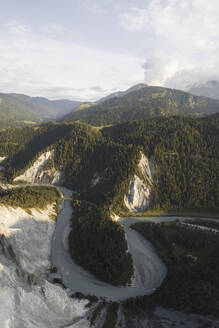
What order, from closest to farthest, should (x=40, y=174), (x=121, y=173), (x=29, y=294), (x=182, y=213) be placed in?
(x=29, y=294) < (x=182, y=213) < (x=121, y=173) < (x=40, y=174)

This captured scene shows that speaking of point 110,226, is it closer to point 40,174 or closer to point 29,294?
point 29,294

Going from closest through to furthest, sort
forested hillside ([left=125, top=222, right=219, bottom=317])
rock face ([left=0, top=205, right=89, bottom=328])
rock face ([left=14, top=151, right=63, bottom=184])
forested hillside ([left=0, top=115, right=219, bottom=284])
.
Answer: rock face ([left=0, top=205, right=89, bottom=328]) < forested hillside ([left=125, top=222, right=219, bottom=317]) < forested hillside ([left=0, top=115, right=219, bottom=284]) < rock face ([left=14, top=151, right=63, bottom=184])

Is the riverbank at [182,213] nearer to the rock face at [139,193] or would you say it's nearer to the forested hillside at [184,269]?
the rock face at [139,193]

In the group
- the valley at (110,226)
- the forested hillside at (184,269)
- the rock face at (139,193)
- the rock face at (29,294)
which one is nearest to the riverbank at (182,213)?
the valley at (110,226)

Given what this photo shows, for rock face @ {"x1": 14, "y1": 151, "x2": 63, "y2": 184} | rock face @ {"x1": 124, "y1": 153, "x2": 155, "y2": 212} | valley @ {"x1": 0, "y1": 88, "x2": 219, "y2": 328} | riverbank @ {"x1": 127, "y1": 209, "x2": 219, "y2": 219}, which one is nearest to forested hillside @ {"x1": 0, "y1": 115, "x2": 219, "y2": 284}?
valley @ {"x1": 0, "y1": 88, "x2": 219, "y2": 328}

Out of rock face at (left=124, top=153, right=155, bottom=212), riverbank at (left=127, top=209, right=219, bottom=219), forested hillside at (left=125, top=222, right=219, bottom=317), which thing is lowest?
forested hillside at (left=125, top=222, right=219, bottom=317)

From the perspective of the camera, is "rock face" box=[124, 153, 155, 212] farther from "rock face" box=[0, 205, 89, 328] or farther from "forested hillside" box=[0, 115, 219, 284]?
"rock face" box=[0, 205, 89, 328]

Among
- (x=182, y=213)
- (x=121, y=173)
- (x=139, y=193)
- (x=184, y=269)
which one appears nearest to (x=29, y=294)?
(x=184, y=269)

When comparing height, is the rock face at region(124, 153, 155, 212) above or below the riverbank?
above
